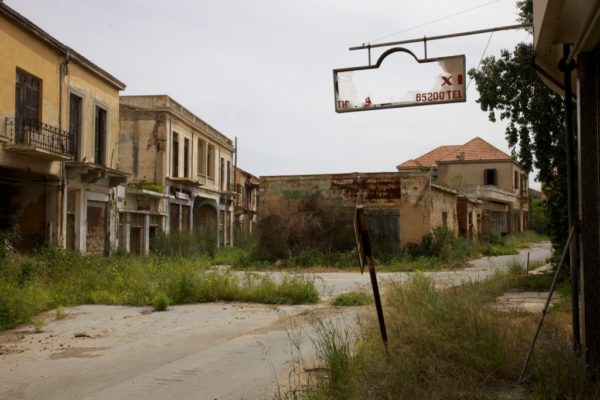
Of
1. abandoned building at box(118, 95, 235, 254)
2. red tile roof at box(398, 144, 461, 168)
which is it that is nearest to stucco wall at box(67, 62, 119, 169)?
abandoned building at box(118, 95, 235, 254)

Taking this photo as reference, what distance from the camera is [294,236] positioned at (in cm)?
2825

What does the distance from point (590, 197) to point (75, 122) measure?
791 inches

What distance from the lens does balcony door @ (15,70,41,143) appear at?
58.7 feet

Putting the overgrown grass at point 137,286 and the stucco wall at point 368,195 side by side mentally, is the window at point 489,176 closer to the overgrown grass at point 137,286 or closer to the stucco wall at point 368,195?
the stucco wall at point 368,195

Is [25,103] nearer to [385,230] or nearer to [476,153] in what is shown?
[385,230]

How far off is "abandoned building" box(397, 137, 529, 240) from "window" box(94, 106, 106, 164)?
27.9 metres

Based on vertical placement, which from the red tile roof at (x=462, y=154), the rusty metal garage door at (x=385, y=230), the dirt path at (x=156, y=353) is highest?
the red tile roof at (x=462, y=154)

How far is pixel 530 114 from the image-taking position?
13883mm

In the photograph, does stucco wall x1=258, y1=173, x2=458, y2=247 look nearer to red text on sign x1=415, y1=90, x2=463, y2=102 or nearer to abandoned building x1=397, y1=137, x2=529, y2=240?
abandoned building x1=397, y1=137, x2=529, y2=240

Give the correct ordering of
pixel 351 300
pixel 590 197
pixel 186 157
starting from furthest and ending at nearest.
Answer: pixel 186 157 → pixel 351 300 → pixel 590 197

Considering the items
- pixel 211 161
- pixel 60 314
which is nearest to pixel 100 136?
pixel 60 314

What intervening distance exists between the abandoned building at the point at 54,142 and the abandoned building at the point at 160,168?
12.2 ft

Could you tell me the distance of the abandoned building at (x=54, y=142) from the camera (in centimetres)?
1783

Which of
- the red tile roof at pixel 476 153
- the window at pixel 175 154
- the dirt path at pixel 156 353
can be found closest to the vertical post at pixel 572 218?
the dirt path at pixel 156 353
